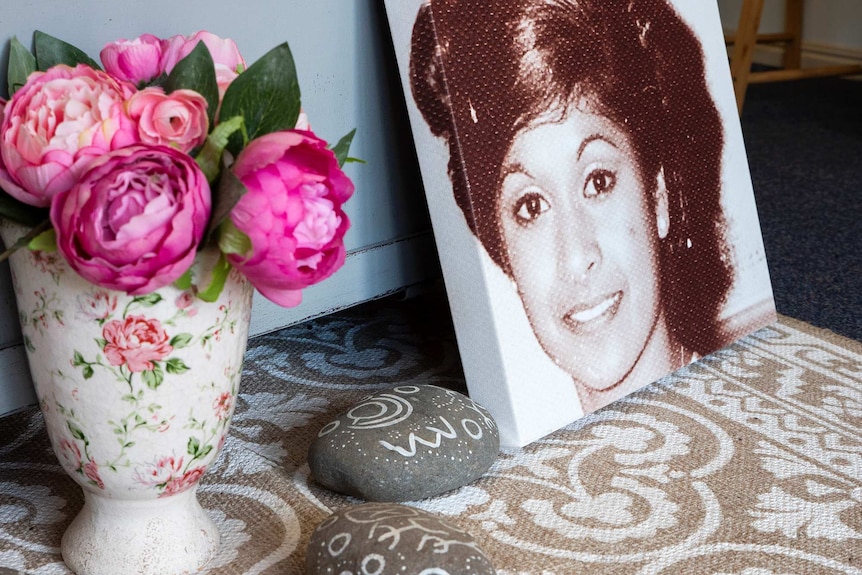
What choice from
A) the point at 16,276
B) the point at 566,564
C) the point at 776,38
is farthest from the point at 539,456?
the point at 776,38

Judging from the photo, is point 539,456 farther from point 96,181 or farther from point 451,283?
point 96,181

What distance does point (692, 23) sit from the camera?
102 centimetres

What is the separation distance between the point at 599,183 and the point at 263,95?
0.40m

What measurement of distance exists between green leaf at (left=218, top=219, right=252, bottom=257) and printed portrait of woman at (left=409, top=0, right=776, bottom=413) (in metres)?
0.31

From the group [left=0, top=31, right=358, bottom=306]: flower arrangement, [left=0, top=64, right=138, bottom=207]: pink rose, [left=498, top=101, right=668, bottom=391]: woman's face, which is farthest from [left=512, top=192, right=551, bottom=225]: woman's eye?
[left=0, top=64, right=138, bottom=207]: pink rose

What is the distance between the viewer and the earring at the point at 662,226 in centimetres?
98

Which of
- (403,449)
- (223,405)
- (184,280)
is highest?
(184,280)

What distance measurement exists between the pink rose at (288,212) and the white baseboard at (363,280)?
29 centimetres

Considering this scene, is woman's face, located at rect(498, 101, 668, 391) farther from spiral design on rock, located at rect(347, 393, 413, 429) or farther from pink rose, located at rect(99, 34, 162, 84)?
pink rose, located at rect(99, 34, 162, 84)

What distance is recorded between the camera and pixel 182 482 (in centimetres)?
66

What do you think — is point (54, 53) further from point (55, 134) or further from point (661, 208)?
point (661, 208)

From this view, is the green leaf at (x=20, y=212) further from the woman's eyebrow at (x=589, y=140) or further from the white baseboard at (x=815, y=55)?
the white baseboard at (x=815, y=55)

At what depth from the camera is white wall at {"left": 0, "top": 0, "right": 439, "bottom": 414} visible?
0.72 meters

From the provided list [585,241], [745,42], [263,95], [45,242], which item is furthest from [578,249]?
[745,42]
